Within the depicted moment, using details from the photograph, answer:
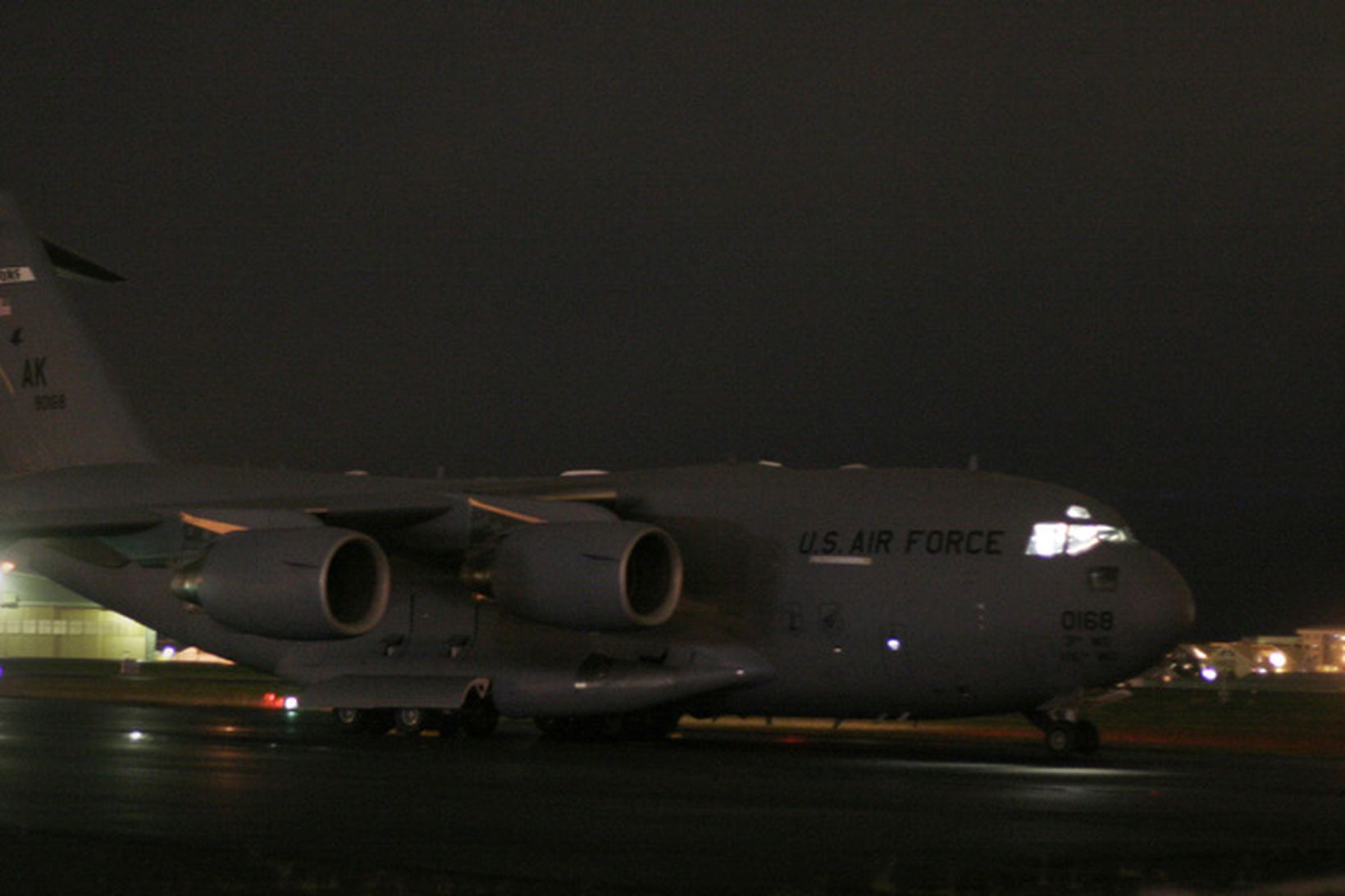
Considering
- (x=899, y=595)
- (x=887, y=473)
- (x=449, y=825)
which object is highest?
(x=887, y=473)

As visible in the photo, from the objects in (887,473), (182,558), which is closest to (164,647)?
(182,558)

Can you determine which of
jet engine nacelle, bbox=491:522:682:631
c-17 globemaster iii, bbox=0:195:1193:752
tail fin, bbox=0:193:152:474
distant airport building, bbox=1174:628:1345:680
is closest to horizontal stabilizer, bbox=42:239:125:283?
tail fin, bbox=0:193:152:474

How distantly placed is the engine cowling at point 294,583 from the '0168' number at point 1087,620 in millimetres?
8006

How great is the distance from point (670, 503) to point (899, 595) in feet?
11.8

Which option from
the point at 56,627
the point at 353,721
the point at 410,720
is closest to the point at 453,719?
the point at 410,720

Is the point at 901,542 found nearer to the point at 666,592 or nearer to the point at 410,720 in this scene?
the point at 666,592

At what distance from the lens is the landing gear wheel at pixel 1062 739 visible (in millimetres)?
21516

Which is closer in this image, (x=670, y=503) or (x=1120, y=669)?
(x=1120, y=669)

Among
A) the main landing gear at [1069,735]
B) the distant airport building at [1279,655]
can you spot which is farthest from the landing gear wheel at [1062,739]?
the distant airport building at [1279,655]

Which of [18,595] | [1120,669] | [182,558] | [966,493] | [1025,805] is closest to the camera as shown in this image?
[1025,805]

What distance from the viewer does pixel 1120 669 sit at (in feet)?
69.3

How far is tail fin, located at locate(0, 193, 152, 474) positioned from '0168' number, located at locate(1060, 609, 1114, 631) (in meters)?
14.7

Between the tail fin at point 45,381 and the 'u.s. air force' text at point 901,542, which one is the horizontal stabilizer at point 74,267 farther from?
the 'u.s. air force' text at point 901,542

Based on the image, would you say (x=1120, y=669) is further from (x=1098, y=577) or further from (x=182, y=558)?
(x=182, y=558)
